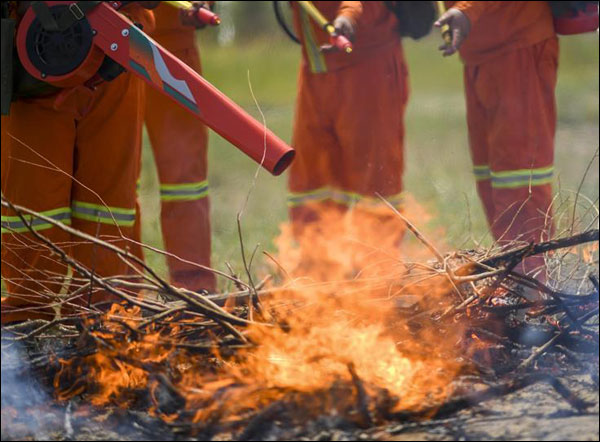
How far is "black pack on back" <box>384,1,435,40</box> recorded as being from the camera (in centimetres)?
513

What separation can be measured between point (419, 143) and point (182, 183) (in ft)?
15.4

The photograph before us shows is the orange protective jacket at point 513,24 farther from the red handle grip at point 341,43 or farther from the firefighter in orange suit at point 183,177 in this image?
the firefighter in orange suit at point 183,177

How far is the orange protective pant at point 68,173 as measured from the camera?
149 inches

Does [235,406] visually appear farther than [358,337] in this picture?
No

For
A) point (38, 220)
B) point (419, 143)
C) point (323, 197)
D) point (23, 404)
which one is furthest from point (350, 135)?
point (419, 143)

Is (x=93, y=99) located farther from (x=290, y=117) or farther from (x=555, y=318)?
(x=290, y=117)

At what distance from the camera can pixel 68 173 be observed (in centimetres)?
388

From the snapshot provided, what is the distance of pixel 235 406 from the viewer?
8.97 ft

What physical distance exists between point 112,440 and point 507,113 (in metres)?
2.64

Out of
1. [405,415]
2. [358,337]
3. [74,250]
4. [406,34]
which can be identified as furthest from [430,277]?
[406,34]

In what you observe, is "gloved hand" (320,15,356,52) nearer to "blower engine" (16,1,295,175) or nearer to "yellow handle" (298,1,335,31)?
"yellow handle" (298,1,335,31)

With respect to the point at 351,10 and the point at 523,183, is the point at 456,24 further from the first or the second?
the point at 523,183

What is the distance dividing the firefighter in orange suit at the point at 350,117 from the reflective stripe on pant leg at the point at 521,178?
1.95ft

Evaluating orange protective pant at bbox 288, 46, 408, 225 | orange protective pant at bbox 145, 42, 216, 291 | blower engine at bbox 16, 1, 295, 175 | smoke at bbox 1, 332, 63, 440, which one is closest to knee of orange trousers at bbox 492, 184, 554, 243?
orange protective pant at bbox 288, 46, 408, 225
